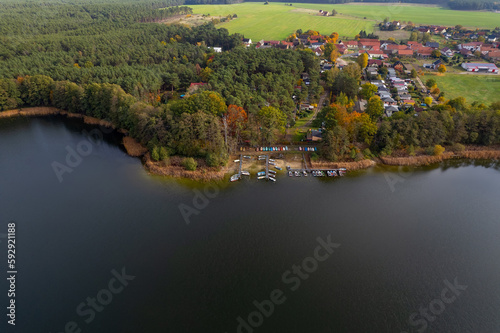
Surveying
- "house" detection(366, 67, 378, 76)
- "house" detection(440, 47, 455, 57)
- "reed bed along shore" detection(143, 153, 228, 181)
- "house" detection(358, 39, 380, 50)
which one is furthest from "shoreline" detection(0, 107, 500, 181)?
"house" detection(358, 39, 380, 50)

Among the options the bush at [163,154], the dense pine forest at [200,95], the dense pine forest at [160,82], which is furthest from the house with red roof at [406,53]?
the bush at [163,154]

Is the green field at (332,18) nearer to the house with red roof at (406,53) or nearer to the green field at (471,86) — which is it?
the house with red roof at (406,53)

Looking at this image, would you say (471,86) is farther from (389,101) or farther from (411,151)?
(411,151)

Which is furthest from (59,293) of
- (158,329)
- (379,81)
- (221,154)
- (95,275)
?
(379,81)

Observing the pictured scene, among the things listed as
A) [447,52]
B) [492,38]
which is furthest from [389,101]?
[492,38]

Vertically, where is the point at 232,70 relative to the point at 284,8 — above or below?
below

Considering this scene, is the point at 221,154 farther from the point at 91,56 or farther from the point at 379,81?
the point at 91,56
